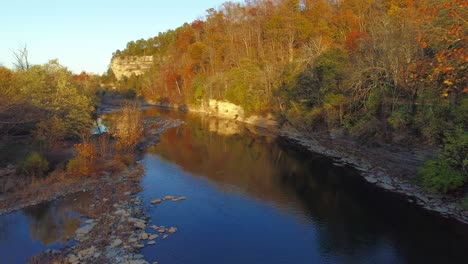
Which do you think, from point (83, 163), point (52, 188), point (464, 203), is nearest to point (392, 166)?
point (464, 203)

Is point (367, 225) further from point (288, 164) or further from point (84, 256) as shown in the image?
point (84, 256)

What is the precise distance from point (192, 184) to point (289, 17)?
112 feet

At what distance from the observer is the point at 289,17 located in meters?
45.2

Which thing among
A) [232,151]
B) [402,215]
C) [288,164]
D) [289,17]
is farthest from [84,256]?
[289,17]

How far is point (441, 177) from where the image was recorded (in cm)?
1529

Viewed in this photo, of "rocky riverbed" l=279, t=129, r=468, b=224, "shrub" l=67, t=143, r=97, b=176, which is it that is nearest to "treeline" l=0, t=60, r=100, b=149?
"shrub" l=67, t=143, r=97, b=176

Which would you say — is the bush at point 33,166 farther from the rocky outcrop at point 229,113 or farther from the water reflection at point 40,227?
the rocky outcrop at point 229,113

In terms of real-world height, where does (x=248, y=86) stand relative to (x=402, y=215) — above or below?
above

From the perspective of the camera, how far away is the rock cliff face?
93.6 meters

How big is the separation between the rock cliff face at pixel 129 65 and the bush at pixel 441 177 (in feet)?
282

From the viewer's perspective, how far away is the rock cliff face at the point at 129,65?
3684 inches

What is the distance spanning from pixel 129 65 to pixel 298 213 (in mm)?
91432

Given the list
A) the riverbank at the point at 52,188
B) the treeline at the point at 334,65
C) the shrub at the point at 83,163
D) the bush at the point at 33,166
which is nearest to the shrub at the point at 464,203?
the treeline at the point at 334,65

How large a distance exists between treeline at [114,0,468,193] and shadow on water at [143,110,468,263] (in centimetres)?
392
